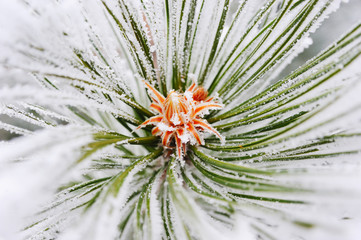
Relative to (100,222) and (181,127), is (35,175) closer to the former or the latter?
(100,222)

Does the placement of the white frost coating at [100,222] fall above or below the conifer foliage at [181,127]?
below

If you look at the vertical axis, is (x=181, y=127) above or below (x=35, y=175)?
above

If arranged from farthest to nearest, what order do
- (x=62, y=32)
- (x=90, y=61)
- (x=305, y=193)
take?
(x=90, y=61) < (x=62, y=32) < (x=305, y=193)

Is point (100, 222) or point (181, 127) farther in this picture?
point (181, 127)

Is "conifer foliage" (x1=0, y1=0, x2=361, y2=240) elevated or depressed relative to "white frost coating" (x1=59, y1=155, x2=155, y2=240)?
elevated

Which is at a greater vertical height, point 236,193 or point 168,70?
point 168,70

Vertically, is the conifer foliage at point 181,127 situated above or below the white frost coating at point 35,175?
above

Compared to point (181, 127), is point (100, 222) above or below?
below

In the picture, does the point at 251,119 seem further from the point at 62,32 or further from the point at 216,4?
the point at 62,32

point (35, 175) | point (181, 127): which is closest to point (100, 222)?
point (35, 175)

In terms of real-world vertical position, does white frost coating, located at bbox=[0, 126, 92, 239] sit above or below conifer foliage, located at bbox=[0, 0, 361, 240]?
below

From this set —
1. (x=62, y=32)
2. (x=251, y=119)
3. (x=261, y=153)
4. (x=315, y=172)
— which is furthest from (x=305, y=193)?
(x=62, y=32)
